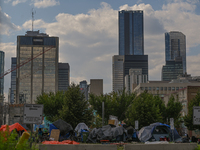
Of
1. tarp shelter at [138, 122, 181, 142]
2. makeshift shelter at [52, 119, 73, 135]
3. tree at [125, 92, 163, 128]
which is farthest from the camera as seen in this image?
tree at [125, 92, 163, 128]

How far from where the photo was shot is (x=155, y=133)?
103 ft

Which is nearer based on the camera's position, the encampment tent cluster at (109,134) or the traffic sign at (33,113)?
the traffic sign at (33,113)

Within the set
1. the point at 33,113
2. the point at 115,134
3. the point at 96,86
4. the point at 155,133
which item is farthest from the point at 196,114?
the point at 96,86

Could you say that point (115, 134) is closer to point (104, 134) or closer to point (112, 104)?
point (104, 134)

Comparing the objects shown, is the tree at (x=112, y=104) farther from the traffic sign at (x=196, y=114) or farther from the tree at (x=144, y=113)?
the traffic sign at (x=196, y=114)

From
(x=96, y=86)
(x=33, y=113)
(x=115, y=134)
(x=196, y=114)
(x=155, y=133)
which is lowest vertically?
(x=155, y=133)

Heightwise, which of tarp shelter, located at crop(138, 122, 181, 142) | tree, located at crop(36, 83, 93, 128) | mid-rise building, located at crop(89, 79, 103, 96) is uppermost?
mid-rise building, located at crop(89, 79, 103, 96)

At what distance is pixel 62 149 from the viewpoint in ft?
49.7

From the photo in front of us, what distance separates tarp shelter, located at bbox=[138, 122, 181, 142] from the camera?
30.2m

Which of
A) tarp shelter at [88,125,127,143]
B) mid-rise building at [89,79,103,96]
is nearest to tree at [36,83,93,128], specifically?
tarp shelter at [88,125,127,143]

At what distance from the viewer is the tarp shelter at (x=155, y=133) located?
30.2m

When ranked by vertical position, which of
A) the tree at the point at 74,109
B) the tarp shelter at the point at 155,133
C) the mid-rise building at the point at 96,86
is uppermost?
the mid-rise building at the point at 96,86

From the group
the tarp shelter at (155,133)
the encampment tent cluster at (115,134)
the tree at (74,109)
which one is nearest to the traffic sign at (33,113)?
the encampment tent cluster at (115,134)

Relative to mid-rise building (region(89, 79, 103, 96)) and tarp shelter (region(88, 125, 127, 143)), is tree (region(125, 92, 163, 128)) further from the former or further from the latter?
mid-rise building (region(89, 79, 103, 96))
